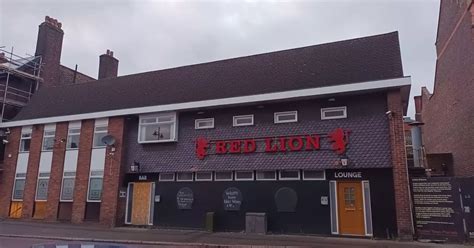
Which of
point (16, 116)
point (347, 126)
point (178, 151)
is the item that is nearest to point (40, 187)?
point (16, 116)

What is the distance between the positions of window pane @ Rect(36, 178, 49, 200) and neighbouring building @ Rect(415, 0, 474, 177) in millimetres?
17745

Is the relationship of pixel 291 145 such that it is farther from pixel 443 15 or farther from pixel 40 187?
pixel 40 187

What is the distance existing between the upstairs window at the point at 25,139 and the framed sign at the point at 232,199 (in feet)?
37.6

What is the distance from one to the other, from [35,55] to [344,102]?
1998 cm

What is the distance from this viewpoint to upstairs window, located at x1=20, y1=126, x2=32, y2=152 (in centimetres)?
1978

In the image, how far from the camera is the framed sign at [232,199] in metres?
14.4

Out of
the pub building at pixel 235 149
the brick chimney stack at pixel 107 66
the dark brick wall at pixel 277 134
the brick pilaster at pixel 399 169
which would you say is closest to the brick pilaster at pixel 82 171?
the pub building at pixel 235 149

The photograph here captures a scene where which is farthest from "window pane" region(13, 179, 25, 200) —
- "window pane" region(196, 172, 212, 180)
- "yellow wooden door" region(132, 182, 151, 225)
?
"window pane" region(196, 172, 212, 180)

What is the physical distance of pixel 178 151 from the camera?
15773mm

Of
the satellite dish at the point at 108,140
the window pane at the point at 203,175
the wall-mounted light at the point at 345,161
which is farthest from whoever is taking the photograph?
the satellite dish at the point at 108,140

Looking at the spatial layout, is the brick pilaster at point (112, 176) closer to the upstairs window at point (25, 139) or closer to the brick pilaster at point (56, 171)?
the brick pilaster at point (56, 171)

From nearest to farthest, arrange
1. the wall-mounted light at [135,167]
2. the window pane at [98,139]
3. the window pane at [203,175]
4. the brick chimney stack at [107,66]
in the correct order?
1. the window pane at [203,175]
2. the wall-mounted light at [135,167]
3. the window pane at [98,139]
4. the brick chimney stack at [107,66]

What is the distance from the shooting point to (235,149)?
14.6 metres

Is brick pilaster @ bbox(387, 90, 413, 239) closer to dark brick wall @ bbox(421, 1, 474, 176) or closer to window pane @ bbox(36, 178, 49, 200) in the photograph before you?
dark brick wall @ bbox(421, 1, 474, 176)
